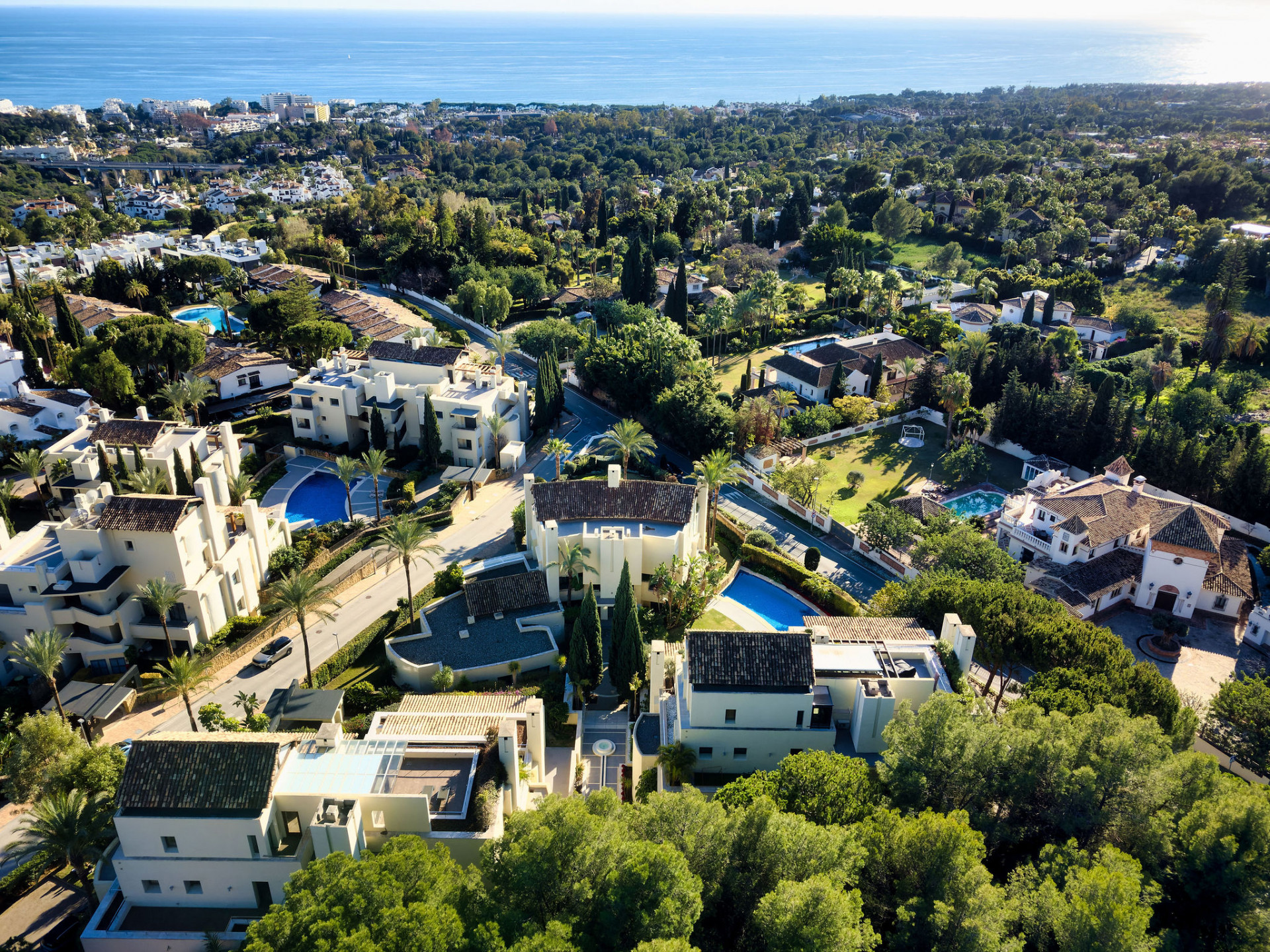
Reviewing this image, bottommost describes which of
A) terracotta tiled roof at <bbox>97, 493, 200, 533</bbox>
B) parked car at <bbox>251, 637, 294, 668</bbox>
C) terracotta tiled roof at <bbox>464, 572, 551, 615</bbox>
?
parked car at <bbox>251, 637, 294, 668</bbox>

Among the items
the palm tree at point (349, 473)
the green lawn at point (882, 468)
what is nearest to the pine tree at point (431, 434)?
the palm tree at point (349, 473)

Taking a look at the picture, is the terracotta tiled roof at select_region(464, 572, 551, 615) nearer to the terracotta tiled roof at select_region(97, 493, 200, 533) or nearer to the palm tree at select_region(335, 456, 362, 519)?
the terracotta tiled roof at select_region(97, 493, 200, 533)

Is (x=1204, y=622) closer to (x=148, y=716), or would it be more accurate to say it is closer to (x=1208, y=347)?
(x=1208, y=347)

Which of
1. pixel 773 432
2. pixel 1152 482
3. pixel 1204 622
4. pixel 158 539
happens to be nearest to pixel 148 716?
pixel 158 539

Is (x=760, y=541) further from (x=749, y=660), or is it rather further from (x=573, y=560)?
(x=749, y=660)

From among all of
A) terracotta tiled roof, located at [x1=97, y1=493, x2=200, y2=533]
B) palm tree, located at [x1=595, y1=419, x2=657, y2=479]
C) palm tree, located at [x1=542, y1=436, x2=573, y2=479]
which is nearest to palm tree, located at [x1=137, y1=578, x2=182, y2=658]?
terracotta tiled roof, located at [x1=97, y1=493, x2=200, y2=533]

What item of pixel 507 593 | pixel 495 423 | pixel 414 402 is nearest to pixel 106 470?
pixel 414 402

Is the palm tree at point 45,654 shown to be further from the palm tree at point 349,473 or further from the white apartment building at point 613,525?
the white apartment building at point 613,525
